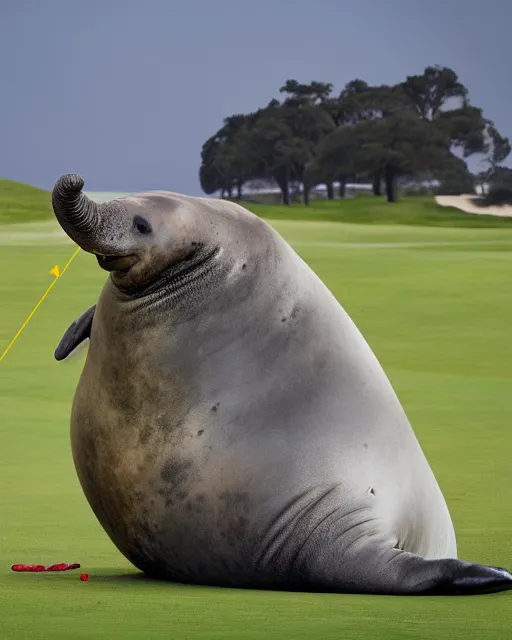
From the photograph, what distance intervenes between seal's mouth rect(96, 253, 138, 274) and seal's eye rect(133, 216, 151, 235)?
11 cm

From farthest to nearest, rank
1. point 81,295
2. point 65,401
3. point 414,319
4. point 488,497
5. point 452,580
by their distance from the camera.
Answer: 1. point 81,295
2. point 414,319
3. point 65,401
4. point 488,497
5. point 452,580

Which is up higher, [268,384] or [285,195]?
[268,384]

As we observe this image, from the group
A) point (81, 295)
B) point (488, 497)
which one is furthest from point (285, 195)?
point (488, 497)

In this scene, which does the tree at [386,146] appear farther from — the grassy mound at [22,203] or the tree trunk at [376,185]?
the grassy mound at [22,203]

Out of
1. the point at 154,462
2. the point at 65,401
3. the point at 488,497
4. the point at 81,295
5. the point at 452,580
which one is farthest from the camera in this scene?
the point at 81,295

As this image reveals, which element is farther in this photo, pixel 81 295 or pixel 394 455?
pixel 81 295

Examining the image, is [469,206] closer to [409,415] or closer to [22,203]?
[22,203]

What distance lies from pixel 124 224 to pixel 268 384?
32.8 inches

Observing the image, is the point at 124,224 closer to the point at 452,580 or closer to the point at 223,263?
the point at 223,263

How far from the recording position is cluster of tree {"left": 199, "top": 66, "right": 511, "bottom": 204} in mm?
41406

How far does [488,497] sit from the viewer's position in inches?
380

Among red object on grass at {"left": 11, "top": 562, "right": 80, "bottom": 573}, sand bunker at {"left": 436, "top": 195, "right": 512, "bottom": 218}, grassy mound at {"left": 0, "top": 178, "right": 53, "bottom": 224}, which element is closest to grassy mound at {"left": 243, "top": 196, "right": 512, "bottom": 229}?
sand bunker at {"left": 436, "top": 195, "right": 512, "bottom": 218}

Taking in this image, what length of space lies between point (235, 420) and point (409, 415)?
8746 mm

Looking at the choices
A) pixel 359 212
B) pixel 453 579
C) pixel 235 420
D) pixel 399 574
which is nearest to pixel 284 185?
pixel 359 212
